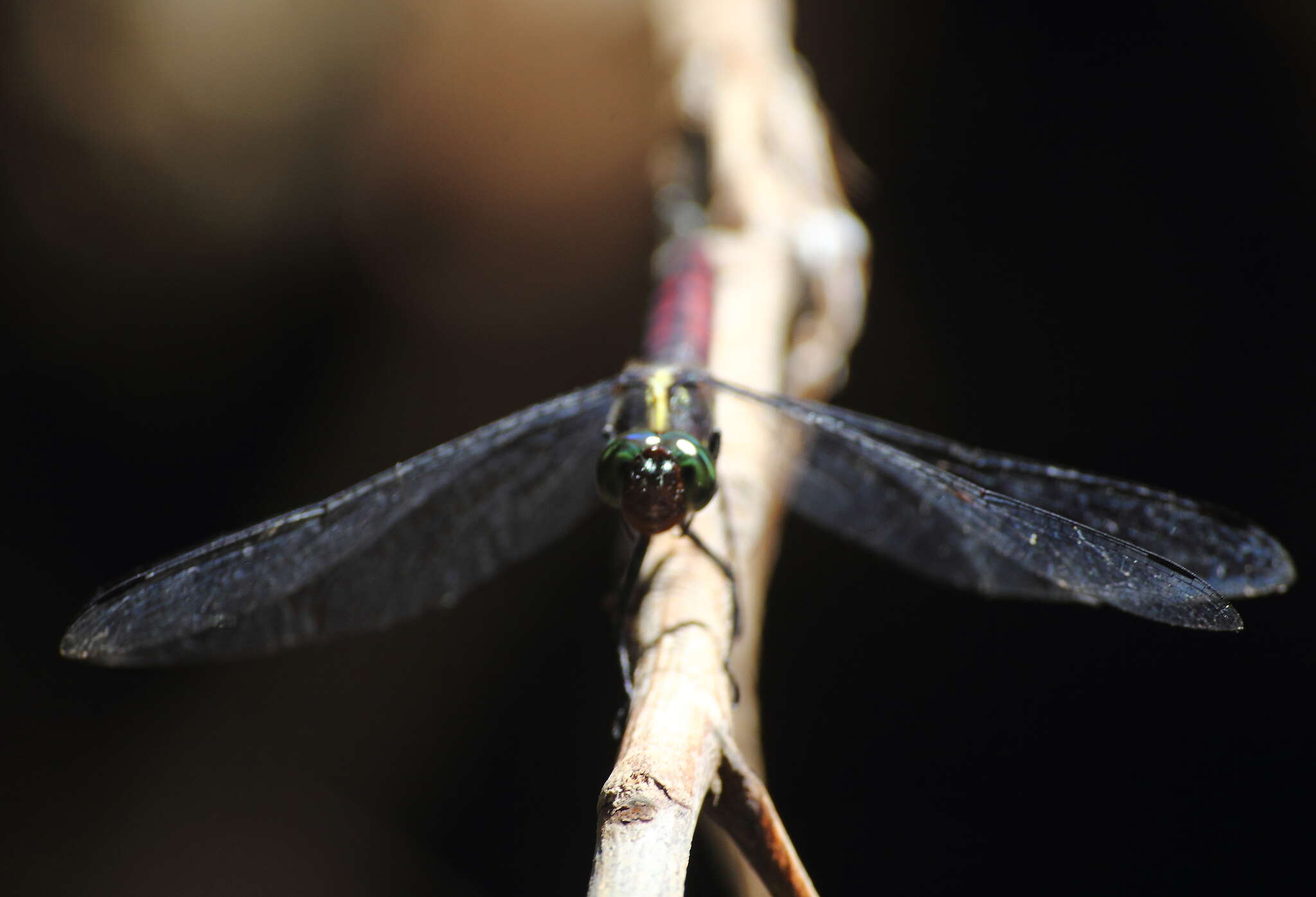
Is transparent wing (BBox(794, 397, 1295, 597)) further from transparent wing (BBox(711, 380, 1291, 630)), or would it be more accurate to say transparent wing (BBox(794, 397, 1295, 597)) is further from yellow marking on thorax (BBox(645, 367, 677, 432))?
yellow marking on thorax (BBox(645, 367, 677, 432))

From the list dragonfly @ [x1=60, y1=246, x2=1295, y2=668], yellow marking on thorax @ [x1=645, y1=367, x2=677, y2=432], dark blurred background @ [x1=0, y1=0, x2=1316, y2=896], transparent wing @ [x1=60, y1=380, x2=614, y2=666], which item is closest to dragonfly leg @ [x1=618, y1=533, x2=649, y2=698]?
dragonfly @ [x1=60, y1=246, x2=1295, y2=668]

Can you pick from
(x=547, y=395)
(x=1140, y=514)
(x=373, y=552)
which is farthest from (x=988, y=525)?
(x=547, y=395)

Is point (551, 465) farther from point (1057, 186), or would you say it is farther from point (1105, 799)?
point (1057, 186)

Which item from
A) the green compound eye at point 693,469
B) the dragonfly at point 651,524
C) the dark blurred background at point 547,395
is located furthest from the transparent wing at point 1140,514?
the dark blurred background at point 547,395

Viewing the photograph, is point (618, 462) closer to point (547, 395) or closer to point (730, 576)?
point (730, 576)

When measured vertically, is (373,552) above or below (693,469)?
below

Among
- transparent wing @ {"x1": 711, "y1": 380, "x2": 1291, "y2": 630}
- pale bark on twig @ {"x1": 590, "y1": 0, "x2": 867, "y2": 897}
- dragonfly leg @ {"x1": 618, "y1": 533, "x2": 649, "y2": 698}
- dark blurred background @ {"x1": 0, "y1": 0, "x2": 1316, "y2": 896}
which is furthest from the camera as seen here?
dark blurred background @ {"x1": 0, "y1": 0, "x2": 1316, "y2": 896}

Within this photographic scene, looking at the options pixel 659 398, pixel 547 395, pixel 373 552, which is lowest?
pixel 373 552
